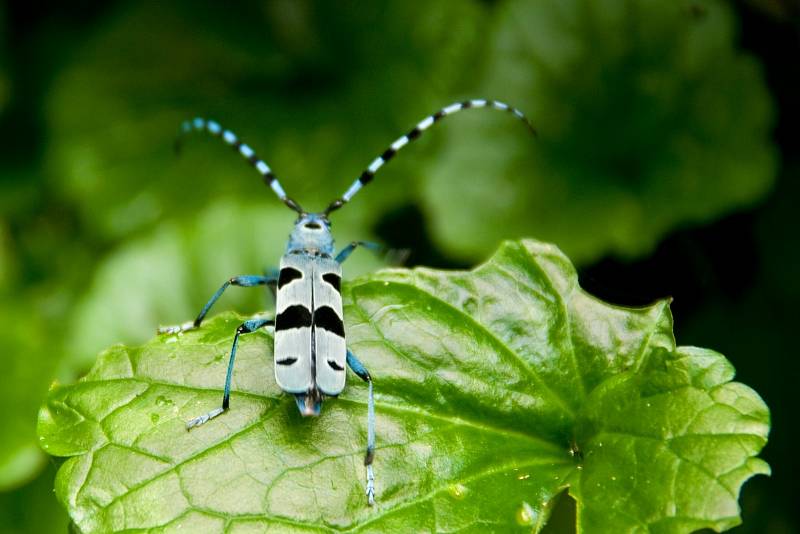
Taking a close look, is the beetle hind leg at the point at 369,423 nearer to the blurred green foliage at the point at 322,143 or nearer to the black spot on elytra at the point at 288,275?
the black spot on elytra at the point at 288,275

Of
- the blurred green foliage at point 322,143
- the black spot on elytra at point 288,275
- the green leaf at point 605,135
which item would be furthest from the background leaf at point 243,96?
the black spot on elytra at point 288,275

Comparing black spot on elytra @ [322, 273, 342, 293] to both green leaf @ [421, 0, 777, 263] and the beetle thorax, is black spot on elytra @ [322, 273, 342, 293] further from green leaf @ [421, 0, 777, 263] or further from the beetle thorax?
green leaf @ [421, 0, 777, 263]

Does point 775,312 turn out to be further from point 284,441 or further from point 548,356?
point 284,441

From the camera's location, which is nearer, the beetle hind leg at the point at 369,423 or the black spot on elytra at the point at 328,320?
the beetle hind leg at the point at 369,423

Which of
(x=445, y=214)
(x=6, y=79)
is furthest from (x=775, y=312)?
(x=6, y=79)

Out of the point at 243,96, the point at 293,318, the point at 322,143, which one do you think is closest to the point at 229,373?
the point at 293,318

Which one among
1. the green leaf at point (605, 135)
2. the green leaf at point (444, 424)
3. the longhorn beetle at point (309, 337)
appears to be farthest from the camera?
the green leaf at point (605, 135)
